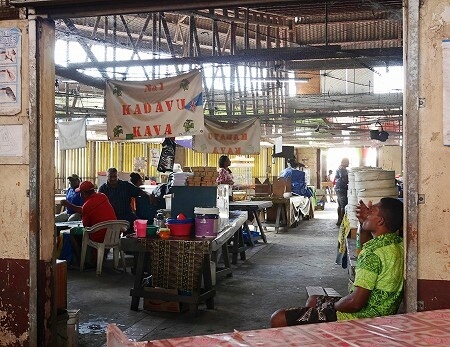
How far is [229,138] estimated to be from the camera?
1199cm

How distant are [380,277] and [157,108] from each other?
4407 millimetres

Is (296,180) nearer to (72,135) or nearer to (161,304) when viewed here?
(72,135)

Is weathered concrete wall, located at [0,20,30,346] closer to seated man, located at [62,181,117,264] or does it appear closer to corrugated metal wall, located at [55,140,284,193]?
seated man, located at [62,181,117,264]

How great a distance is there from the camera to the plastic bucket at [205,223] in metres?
6.37

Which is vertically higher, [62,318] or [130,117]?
[130,117]

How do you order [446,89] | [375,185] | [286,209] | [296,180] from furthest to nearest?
1. [296,180]
2. [286,209]
3. [375,185]
4. [446,89]

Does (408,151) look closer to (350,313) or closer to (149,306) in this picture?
(350,313)

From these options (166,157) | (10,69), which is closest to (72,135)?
(166,157)

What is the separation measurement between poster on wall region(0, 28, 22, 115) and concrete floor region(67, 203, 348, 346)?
2.51 metres

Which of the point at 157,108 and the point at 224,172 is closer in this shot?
the point at 157,108

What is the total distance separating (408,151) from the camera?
3.53 meters

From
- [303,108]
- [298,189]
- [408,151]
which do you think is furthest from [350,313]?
[298,189]

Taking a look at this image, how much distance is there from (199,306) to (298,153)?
80.1ft

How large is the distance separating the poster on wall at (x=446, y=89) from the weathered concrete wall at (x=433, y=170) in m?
0.02
